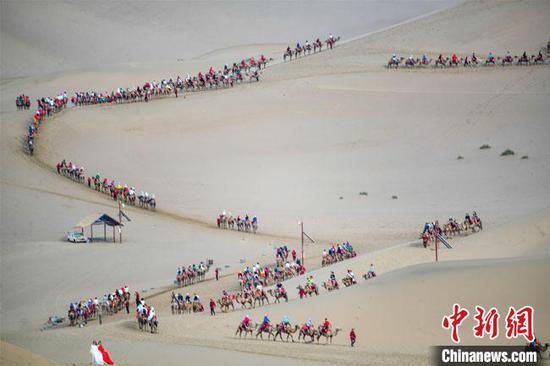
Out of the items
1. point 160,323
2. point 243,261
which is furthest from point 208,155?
point 160,323

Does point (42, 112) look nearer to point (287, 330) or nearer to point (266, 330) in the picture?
point (266, 330)

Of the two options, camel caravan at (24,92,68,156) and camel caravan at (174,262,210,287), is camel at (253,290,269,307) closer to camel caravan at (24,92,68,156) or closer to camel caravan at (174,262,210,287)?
camel caravan at (174,262,210,287)

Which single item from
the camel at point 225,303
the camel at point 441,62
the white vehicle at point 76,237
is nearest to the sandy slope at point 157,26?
the camel at point 441,62

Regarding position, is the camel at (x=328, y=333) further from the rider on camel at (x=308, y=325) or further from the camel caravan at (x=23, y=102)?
the camel caravan at (x=23, y=102)

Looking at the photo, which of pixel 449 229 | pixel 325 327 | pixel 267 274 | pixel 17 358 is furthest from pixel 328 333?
pixel 449 229

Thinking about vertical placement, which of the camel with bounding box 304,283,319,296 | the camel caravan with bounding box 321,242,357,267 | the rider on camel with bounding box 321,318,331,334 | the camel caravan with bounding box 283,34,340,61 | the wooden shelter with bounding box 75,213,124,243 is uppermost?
the camel caravan with bounding box 283,34,340,61

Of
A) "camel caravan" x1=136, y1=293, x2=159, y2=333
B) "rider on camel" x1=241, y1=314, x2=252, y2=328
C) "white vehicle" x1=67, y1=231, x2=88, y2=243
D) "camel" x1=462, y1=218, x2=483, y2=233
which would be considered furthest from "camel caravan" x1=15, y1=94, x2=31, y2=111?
"rider on camel" x1=241, y1=314, x2=252, y2=328
